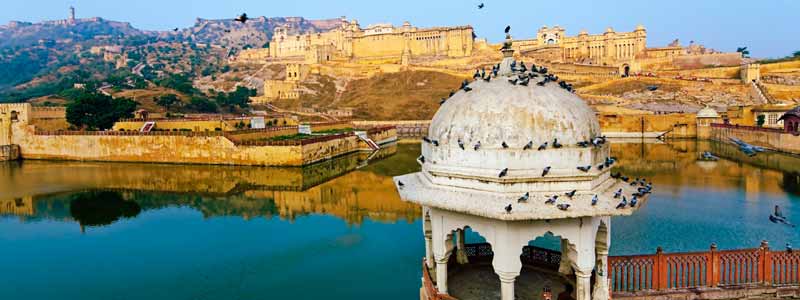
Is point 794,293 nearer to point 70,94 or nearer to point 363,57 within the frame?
point 70,94

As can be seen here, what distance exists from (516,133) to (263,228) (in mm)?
13623

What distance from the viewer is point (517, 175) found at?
6.20 metres

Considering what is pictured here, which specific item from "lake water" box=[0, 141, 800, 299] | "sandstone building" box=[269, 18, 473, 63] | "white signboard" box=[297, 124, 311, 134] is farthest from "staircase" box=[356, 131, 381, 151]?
"sandstone building" box=[269, 18, 473, 63]

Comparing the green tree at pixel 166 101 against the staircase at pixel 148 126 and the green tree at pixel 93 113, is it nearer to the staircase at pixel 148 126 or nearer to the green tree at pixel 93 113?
the green tree at pixel 93 113

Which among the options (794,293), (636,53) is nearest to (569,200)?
(794,293)

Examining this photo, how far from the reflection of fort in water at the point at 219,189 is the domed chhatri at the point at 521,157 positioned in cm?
1206

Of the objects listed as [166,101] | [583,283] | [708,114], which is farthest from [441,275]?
[166,101]

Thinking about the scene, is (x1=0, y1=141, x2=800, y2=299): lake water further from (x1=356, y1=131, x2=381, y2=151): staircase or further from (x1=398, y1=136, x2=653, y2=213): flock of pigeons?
(x1=356, y1=131, x2=381, y2=151): staircase

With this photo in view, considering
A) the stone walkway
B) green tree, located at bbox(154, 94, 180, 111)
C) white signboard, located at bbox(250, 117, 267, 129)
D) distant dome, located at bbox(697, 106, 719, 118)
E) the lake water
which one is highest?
green tree, located at bbox(154, 94, 180, 111)

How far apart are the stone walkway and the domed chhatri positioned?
209 cm

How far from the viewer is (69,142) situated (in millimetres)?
37875

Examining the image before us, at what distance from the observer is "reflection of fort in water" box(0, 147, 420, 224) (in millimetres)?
21062

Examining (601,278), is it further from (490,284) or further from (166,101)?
(166,101)

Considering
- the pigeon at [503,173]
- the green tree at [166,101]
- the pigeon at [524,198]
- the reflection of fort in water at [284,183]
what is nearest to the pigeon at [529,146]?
the pigeon at [503,173]
